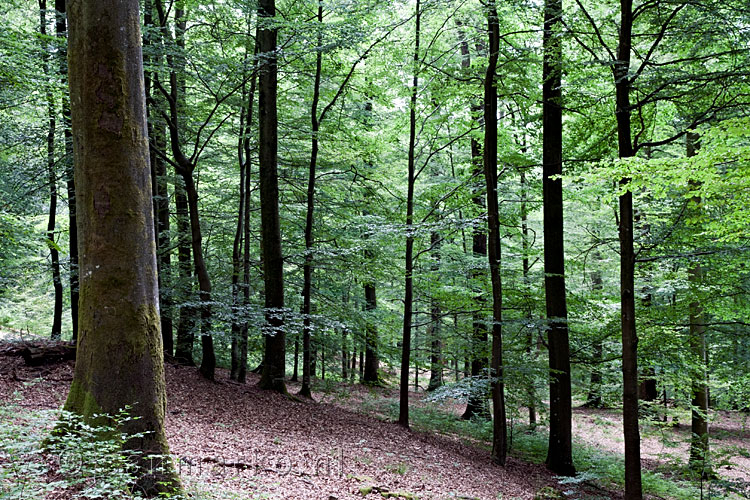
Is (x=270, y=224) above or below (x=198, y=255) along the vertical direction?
above

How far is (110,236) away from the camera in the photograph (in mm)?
4234

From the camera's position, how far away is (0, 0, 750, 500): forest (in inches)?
168

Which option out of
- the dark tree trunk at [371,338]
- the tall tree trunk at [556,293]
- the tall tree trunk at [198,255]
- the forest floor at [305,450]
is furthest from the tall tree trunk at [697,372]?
the tall tree trunk at [198,255]

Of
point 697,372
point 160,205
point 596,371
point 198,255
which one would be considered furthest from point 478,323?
point 160,205

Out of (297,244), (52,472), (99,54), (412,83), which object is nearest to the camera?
(52,472)

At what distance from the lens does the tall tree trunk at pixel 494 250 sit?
9016 millimetres

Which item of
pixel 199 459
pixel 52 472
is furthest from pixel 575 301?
pixel 52 472

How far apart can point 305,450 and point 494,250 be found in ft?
15.6

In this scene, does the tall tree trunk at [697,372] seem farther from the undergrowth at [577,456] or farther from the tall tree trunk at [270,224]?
the tall tree trunk at [270,224]

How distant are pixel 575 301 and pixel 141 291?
843cm

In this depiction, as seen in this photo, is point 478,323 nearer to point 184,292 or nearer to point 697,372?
point 697,372

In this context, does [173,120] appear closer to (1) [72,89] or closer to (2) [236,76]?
(2) [236,76]

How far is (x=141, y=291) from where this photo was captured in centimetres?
433

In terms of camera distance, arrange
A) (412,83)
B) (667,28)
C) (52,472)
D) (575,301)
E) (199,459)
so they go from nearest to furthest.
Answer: (52,472) → (199,459) → (667,28) → (575,301) → (412,83)
